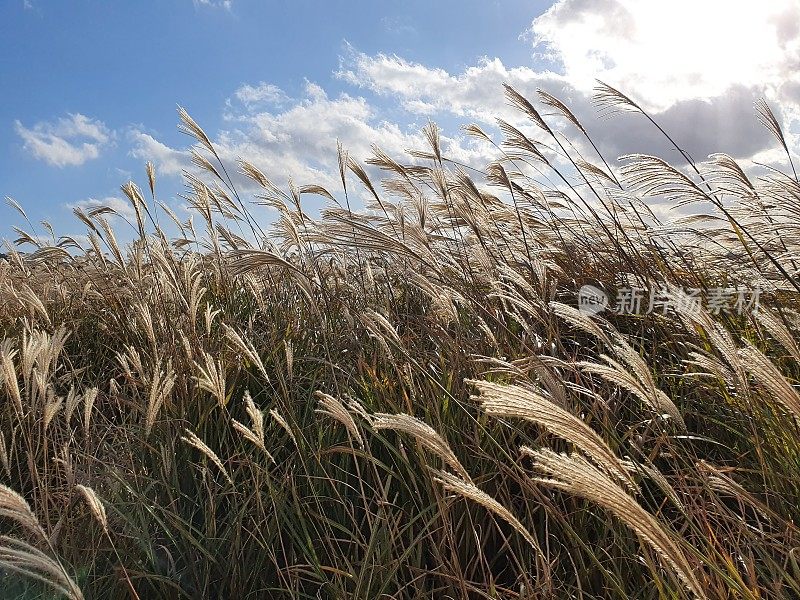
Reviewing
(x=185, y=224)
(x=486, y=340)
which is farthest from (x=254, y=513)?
(x=185, y=224)

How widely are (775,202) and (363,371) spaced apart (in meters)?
2.04

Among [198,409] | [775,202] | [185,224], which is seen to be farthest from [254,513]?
[185,224]

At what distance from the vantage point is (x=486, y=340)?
2.76 meters

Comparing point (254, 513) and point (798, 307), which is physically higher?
point (798, 307)

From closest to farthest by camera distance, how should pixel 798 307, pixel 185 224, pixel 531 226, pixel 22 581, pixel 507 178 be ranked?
1. pixel 22 581
2. pixel 798 307
3. pixel 507 178
4. pixel 531 226
5. pixel 185 224

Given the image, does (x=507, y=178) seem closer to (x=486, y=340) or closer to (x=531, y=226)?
(x=531, y=226)

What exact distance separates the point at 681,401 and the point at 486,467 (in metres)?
0.94

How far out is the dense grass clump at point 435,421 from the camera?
148 cm

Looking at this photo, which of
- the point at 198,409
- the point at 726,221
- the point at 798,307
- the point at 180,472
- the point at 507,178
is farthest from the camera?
the point at 507,178

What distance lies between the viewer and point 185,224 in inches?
225

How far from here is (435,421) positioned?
7.32 feet

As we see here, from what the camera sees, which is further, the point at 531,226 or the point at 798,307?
the point at 531,226

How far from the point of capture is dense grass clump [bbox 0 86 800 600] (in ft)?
4.87

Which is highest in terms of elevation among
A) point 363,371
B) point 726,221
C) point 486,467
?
point 726,221
